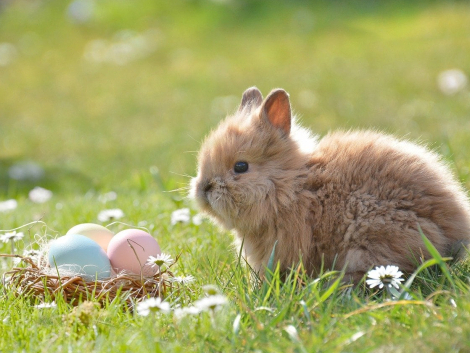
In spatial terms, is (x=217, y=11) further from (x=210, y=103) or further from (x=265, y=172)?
(x=265, y=172)

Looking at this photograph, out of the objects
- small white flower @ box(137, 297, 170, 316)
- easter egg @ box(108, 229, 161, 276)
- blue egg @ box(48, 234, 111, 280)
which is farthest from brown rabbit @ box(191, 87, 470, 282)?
small white flower @ box(137, 297, 170, 316)

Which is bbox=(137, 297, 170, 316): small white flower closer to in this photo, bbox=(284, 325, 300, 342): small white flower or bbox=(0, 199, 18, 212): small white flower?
bbox=(284, 325, 300, 342): small white flower

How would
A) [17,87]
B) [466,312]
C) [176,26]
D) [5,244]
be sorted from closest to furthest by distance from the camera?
[466,312]
[5,244]
[17,87]
[176,26]

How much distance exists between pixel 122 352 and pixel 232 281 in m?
0.79

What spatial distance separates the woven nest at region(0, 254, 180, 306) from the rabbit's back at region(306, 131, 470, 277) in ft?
2.46

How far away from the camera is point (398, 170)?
283 centimetres

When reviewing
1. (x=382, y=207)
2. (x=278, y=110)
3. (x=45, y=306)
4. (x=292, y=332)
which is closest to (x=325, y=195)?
(x=382, y=207)

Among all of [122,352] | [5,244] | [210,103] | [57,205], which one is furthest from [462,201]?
[210,103]

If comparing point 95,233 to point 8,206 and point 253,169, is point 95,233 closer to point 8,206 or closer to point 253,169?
point 253,169

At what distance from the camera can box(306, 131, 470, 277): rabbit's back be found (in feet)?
8.95

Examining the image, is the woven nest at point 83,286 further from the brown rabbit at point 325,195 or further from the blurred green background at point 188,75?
the blurred green background at point 188,75

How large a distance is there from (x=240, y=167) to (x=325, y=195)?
45 cm

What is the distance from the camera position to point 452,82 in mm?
8258

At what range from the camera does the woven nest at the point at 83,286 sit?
8.82 ft
